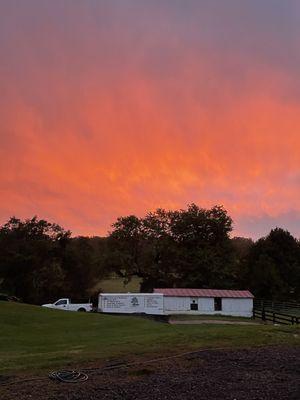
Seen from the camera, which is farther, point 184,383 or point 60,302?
point 60,302

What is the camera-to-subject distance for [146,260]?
75375mm

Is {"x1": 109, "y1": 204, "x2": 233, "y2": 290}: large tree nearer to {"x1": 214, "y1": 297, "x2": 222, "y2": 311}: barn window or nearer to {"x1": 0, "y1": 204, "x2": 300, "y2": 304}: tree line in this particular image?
{"x1": 0, "y1": 204, "x2": 300, "y2": 304}: tree line

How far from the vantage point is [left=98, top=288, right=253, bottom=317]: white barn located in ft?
184

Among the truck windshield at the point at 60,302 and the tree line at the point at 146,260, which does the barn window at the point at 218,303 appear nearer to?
the tree line at the point at 146,260

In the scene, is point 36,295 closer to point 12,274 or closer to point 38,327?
point 12,274

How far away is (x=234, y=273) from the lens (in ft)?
246

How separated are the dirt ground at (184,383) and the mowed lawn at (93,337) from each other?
1607 mm

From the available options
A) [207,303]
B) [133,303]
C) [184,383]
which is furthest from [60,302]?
[184,383]

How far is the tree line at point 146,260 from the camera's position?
73125 millimetres

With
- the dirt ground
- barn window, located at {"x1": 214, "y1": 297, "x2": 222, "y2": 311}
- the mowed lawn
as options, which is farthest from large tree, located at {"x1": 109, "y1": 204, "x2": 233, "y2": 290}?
the dirt ground

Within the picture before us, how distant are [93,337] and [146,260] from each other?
49.3 meters

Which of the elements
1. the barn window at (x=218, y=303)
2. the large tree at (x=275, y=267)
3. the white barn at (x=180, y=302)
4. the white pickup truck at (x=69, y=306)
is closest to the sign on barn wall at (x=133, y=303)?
the white barn at (x=180, y=302)

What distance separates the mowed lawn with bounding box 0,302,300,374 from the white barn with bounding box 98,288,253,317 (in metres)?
16.4

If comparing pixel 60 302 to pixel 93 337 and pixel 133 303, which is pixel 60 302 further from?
pixel 93 337
